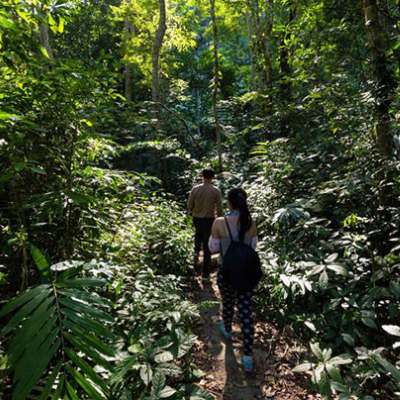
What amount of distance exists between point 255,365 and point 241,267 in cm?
122

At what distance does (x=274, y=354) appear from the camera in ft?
11.7

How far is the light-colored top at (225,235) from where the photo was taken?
331 centimetres

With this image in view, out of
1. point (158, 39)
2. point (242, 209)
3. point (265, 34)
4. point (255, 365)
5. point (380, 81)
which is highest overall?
point (158, 39)

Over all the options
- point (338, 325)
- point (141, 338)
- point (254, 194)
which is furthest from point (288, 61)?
point (141, 338)

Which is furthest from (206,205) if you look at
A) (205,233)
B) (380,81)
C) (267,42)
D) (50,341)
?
(267,42)

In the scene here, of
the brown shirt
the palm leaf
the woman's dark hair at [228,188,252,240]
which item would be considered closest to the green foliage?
the palm leaf

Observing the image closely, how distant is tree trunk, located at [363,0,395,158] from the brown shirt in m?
2.58

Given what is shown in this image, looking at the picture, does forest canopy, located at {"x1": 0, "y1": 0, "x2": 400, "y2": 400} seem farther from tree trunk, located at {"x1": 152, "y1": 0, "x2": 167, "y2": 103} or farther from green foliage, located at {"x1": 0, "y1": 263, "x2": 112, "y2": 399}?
tree trunk, located at {"x1": 152, "y1": 0, "x2": 167, "y2": 103}

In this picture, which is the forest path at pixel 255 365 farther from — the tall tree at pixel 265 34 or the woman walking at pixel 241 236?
the tall tree at pixel 265 34

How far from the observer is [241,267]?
3.15 m

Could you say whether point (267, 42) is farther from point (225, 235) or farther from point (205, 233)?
point (225, 235)

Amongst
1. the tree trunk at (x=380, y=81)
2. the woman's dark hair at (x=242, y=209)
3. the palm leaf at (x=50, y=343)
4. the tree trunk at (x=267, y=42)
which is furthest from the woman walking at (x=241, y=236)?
the tree trunk at (x=267, y=42)

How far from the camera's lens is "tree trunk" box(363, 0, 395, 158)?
12.1 ft

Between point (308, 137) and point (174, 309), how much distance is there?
5.15 metres
